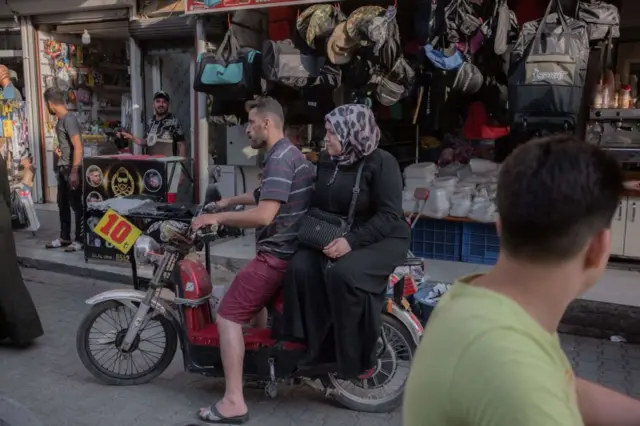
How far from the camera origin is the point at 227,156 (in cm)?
825

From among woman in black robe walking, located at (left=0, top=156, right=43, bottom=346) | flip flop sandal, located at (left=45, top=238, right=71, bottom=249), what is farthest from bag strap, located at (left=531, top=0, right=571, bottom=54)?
flip flop sandal, located at (left=45, top=238, right=71, bottom=249)

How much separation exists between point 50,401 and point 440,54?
14.1 feet

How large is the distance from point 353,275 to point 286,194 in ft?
1.91

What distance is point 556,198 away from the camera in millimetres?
1053

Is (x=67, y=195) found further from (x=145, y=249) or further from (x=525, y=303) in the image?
(x=525, y=303)

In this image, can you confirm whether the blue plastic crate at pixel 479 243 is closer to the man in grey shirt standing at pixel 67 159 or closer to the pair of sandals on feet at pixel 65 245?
the man in grey shirt standing at pixel 67 159

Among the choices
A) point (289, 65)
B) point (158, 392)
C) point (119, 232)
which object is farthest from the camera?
point (289, 65)

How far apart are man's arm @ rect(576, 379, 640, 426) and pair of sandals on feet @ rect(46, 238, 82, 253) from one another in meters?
7.25

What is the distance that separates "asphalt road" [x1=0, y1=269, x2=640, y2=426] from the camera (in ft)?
Answer: 12.4

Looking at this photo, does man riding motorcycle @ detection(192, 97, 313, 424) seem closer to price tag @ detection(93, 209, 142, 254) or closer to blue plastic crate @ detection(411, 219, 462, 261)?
price tag @ detection(93, 209, 142, 254)

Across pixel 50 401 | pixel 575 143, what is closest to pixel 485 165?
pixel 50 401

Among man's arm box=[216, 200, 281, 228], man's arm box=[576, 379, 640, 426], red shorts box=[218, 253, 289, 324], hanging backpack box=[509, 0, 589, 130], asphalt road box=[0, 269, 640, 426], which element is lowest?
asphalt road box=[0, 269, 640, 426]

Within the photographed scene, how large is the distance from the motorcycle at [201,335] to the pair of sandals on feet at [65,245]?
380cm

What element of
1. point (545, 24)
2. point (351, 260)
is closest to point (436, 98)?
point (545, 24)
